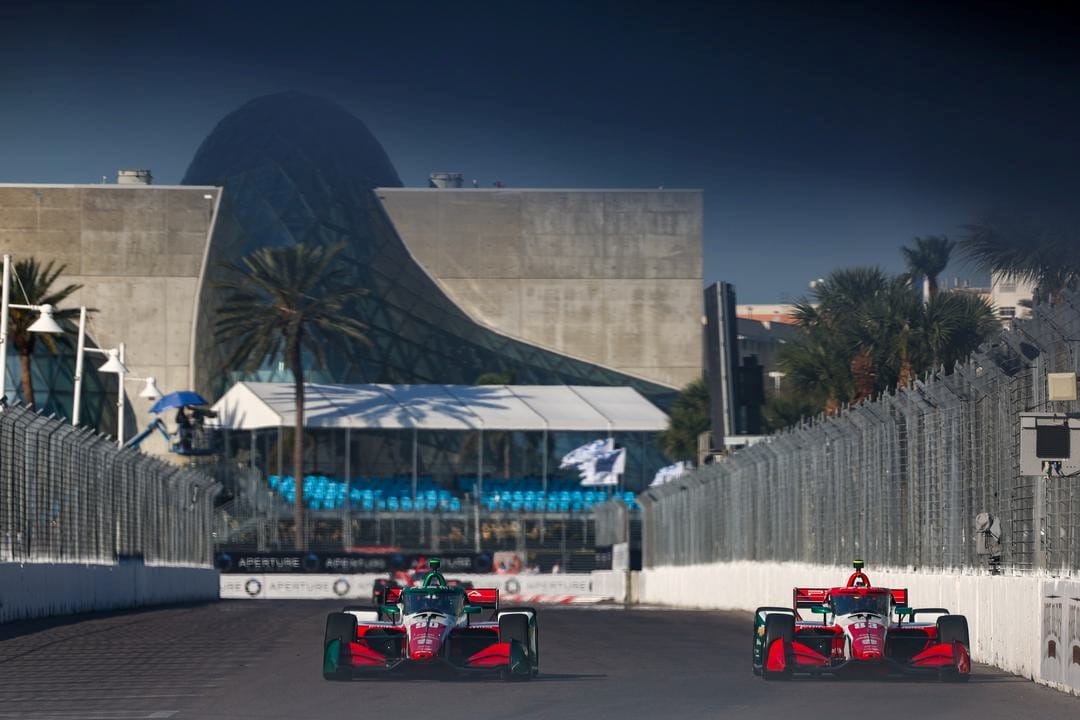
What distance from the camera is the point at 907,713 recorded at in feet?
42.7

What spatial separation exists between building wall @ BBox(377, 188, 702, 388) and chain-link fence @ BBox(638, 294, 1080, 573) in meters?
79.8

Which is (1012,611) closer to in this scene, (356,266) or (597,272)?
(597,272)

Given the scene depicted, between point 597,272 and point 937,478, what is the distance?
97.8 meters

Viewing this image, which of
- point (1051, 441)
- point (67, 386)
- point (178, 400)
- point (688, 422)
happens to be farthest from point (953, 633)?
point (67, 386)

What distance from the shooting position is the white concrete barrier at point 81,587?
29297 mm

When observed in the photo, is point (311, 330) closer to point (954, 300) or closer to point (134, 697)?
point (954, 300)

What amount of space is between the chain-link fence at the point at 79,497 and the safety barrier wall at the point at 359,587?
12828mm

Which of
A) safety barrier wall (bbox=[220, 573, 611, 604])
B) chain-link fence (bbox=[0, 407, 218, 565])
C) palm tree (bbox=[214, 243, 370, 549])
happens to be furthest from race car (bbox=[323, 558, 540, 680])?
palm tree (bbox=[214, 243, 370, 549])

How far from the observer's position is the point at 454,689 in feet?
50.6

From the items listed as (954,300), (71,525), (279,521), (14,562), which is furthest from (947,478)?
(279,521)

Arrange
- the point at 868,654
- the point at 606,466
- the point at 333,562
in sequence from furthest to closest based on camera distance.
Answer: the point at 606,466
the point at 333,562
the point at 868,654

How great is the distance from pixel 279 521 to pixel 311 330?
34.1 m

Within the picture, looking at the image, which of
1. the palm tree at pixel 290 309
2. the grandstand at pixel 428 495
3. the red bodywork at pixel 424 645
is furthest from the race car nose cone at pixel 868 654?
the palm tree at pixel 290 309

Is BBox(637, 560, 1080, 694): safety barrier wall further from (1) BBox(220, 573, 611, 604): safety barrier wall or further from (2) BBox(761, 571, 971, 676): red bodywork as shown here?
(1) BBox(220, 573, 611, 604): safety barrier wall
